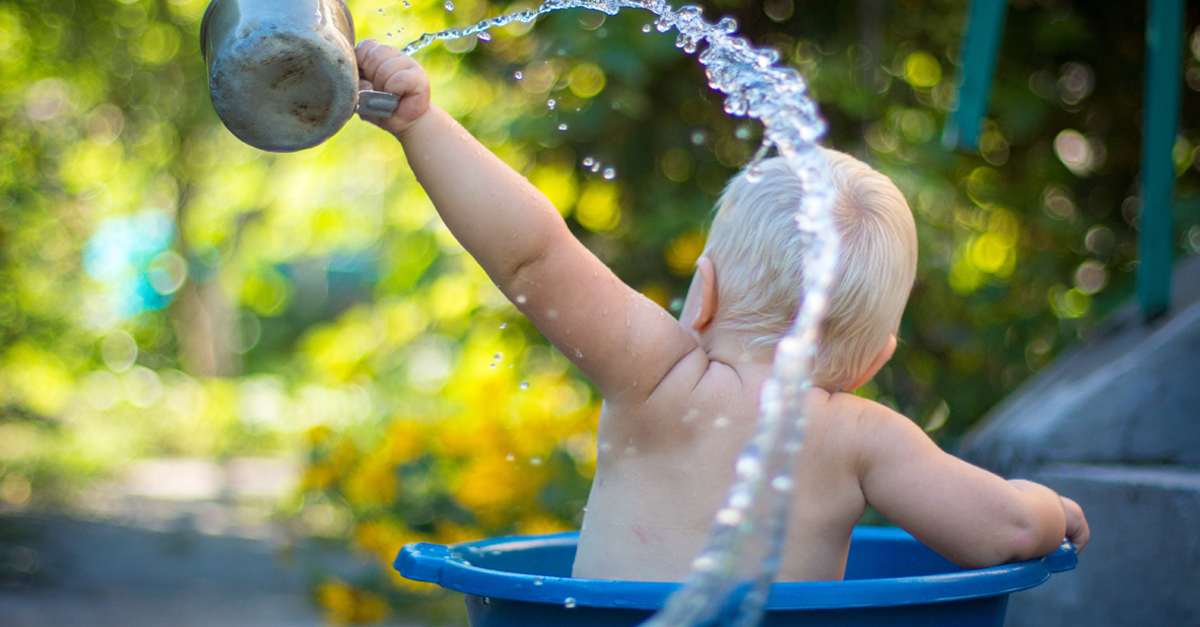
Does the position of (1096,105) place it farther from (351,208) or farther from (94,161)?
(94,161)

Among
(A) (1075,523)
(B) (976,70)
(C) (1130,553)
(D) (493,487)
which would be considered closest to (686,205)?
(B) (976,70)

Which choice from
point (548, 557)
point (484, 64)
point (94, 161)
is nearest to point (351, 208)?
point (94, 161)

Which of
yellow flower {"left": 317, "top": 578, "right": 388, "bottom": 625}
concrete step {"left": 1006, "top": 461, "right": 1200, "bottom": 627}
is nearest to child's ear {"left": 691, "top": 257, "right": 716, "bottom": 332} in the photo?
concrete step {"left": 1006, "top": 461, "right": 1200, "bottom": 627}

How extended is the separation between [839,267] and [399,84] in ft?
1.70

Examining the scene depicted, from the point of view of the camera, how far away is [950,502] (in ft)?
3.07

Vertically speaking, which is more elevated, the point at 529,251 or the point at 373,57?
the point at 373,57

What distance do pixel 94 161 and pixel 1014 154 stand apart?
6.98 metres

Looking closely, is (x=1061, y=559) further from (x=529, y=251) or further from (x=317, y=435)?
(x=317, y=435)

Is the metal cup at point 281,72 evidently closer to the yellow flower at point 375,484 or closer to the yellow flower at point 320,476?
the yellow flower at point 375,484

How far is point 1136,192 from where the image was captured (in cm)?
271

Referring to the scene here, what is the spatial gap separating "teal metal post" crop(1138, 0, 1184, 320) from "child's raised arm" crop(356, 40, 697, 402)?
5.09ft

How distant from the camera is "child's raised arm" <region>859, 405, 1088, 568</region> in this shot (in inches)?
36.9

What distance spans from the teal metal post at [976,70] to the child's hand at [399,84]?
4.64ft

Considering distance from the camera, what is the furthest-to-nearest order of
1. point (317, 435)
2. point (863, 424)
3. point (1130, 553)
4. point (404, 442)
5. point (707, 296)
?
point (317, 435), point (404, 442), point (1130, 553), point (707, 296), point (863, 424)
